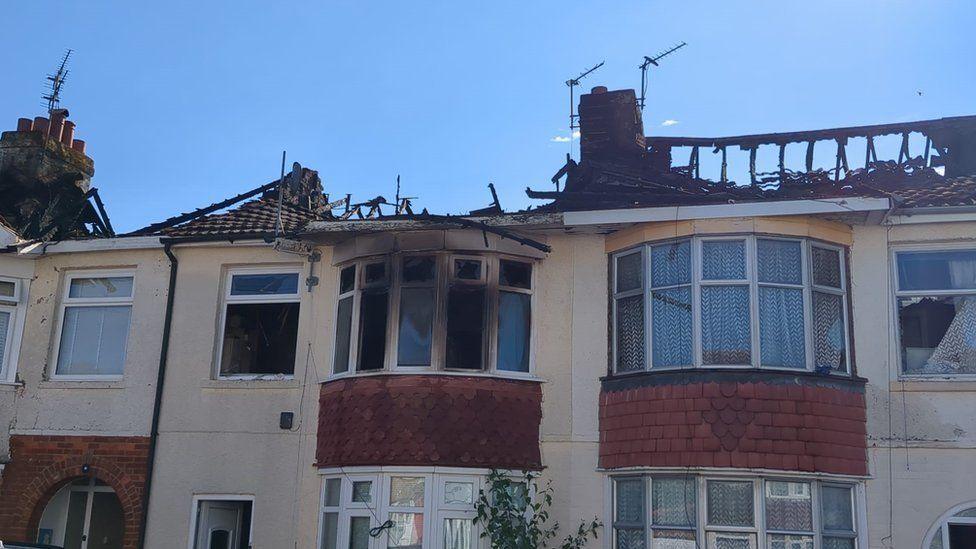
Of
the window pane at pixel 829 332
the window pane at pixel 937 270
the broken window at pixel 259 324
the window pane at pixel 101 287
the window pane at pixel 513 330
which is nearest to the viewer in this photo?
the window pane at pixel 829 332

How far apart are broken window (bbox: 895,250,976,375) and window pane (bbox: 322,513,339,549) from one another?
23.3ft

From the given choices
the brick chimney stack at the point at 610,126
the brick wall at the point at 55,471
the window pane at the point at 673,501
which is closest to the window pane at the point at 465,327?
the window pane at the point at 673,501

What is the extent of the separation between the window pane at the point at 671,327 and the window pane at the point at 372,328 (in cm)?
341

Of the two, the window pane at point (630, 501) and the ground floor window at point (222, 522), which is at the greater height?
the window pane at point (630, 501)

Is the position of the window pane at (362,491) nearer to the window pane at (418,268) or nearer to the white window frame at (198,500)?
the white window frame at (198,500)

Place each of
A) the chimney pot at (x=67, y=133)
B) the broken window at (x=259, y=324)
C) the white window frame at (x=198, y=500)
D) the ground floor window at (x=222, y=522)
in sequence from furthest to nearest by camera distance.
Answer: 1. the chimney pot at (x=67, y=133)
2. the broken window at (x=259, y=324)
3. the ground floor window at (x=222, y=522)
4. the white window frame at (x=198, y=500)

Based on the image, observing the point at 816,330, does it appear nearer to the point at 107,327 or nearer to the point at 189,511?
the point at 189,511

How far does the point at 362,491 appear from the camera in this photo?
1299 centimetres

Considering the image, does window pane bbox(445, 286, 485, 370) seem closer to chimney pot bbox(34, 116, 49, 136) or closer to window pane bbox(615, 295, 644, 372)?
window pane bbox(615, 295, 644, 372)

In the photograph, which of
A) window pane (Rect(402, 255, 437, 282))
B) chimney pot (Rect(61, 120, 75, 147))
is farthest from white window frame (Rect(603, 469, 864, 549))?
chimney pot (Rect(61, 120, 75, 147))

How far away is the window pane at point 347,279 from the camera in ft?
46.2

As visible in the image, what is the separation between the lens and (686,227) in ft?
41.6

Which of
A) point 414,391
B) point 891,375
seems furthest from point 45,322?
point 891,375

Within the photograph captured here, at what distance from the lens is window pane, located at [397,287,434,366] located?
1330cm
